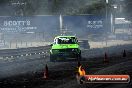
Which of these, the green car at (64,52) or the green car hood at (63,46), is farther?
the green car hood at (63,46)

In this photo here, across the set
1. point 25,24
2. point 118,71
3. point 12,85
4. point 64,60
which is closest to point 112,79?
point 12,85

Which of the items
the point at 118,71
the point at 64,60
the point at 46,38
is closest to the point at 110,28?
the point at 46,38

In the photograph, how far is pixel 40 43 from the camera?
54188 millimetres

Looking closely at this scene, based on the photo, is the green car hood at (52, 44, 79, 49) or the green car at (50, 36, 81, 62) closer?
the green car at (50, 36, 81, 62)

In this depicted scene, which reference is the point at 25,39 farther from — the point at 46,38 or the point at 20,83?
the point at 20,83

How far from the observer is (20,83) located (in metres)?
17.0

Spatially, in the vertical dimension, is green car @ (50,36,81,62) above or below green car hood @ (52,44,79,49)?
below

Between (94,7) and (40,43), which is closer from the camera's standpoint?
(40,43)

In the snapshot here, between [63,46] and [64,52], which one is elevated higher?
[63,46]

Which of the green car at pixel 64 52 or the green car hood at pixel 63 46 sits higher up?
the green car hood at pixel 63 46

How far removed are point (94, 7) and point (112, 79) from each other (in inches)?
2643

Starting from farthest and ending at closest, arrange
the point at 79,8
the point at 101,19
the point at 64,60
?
the point at 79,8, the point at 101,19, the point at 64,60

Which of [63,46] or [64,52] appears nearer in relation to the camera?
[64,52]

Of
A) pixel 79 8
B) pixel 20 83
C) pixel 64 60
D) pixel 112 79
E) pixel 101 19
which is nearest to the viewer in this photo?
pixel 112 79
